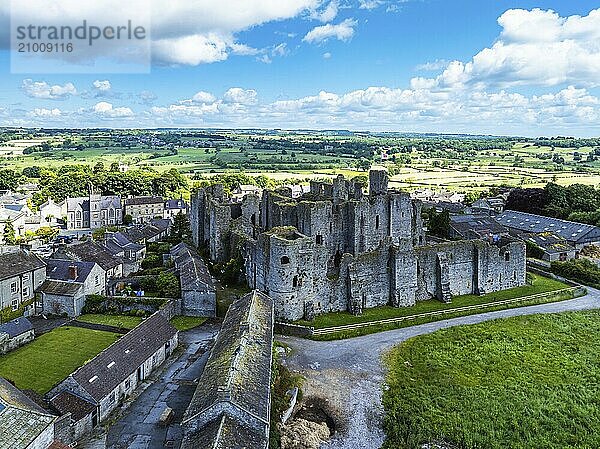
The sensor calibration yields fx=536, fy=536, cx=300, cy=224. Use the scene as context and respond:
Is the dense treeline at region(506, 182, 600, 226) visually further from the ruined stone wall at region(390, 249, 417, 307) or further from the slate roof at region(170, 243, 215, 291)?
the slate roof at region(170, 243, 215, 291)

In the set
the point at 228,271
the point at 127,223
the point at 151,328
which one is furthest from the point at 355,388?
the point at 127,223

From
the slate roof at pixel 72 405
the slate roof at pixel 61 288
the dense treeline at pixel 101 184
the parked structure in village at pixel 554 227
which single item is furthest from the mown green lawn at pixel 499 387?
the dense treeline at pixel 101 184

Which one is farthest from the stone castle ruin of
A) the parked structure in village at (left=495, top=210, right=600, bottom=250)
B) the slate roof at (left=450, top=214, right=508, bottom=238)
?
the parked structure in village at (left=495, top=210, right=600, bottom=250)

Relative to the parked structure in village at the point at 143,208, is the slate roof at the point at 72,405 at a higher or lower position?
lower

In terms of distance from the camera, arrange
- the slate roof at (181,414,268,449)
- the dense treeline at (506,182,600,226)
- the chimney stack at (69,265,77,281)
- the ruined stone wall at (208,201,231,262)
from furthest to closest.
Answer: the dense treeline at (506,182,600,226)
the ruined stone wall at (208,201,231,262)
the chimney stack at (69,265,77,281)
the slate roof at (181,414,268,449)

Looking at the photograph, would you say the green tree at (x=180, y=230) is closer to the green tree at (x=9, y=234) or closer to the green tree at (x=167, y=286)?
the green tree at (x=9, y=234)

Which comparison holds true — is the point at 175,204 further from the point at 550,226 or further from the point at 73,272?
the point at 550,226
